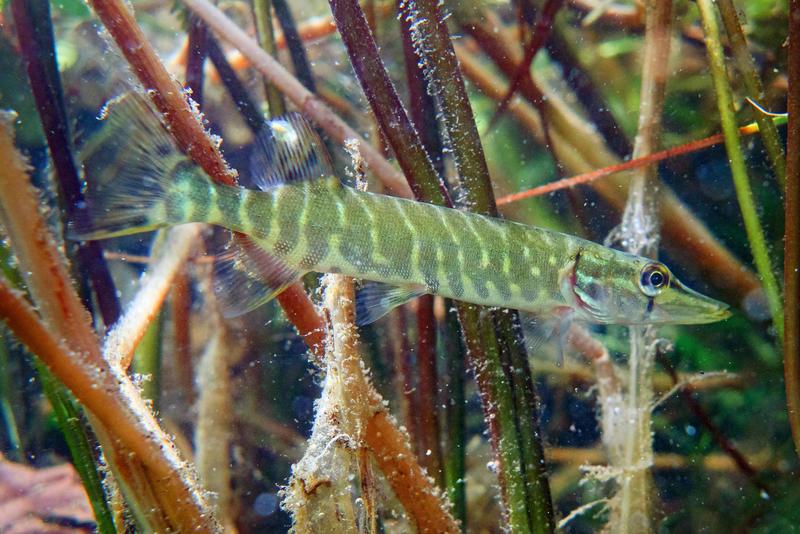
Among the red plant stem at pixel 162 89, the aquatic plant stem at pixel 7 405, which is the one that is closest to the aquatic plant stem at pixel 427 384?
the red plant stem at pixel 162 89

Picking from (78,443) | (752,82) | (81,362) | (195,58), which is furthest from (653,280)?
(195,58)

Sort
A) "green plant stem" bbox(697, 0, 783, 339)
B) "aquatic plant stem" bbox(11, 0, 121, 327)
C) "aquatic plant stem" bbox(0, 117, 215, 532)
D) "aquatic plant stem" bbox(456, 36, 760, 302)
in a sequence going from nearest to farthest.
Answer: "aquatic plant stem" bbox(0, 117, 215, 532), "green plant stem" bbox(697, 0, 783, 339), "aquatic plant stem" bbox(11, 0, 121, 327), "aquatic plant stem" bbox(456, 36, 760, 302)

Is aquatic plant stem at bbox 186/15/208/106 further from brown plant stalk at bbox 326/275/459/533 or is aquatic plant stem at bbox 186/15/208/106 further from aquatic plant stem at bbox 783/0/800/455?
aquatic plant stem at bbox 783/0/800/455

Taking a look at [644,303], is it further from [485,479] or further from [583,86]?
[583,86]

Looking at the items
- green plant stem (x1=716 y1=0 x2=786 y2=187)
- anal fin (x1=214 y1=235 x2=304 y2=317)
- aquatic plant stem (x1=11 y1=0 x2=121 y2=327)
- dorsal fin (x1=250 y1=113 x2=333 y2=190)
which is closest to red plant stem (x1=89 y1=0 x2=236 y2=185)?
dorsal fin (x1=250 y1=113 x2=333 y2=190)

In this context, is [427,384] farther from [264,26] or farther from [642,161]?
[264,26]
